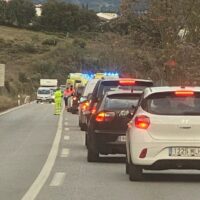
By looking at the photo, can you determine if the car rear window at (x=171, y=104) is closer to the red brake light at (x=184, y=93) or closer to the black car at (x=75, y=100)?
the red brake light at (x=184, y=93)

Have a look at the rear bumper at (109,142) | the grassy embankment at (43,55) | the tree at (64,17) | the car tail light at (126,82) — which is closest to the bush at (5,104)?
the grassy embankment at (43,55)

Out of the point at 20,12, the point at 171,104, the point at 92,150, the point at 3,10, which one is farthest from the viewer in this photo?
the point at 20,12

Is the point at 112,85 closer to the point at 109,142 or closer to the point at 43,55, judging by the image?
the point at 109,142

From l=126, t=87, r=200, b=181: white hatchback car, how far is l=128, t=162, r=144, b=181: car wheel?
14 centimetres

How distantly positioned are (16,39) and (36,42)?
152 inches

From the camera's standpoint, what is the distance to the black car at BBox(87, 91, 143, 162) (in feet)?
54.0

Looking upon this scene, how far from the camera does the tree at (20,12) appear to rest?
158 m

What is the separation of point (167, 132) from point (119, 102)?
13.2 ft

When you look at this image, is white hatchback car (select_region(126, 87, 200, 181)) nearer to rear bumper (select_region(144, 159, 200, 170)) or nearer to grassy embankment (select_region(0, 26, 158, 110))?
rear bumper (select_region(144, 159, 200, 170))

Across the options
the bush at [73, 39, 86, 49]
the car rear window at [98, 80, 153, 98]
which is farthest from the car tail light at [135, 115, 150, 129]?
the bush at [73, 39, 86, 49]

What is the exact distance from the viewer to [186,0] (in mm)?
36219

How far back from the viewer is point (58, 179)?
541 inches

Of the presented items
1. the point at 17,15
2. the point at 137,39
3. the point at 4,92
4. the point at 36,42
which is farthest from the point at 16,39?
the point at 137,39

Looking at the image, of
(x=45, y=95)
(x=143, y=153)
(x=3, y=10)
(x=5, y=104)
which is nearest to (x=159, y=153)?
(x=143, y=153)
